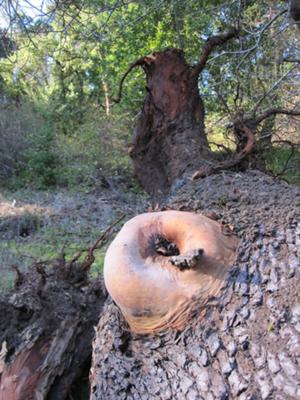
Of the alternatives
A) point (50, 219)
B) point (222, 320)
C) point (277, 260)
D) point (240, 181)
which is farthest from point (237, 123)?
point (50, 219)

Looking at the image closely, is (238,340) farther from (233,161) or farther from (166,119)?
(166,119)

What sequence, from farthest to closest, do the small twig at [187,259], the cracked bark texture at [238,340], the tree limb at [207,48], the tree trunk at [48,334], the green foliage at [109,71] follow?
the green foliage at [109,71] → the tree limb at [207,48] → the tree trunk at [48,334] → the small twig at [187,259] → the cracked bark texture at [238,340]

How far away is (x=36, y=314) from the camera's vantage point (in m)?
2.37

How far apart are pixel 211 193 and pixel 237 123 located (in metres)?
0.74

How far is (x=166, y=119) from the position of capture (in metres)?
2.87

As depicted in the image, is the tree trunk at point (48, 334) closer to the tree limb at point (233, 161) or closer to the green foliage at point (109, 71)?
the tree limb at point (233, 161)

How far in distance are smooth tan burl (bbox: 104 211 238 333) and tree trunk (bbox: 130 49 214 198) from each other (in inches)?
44.0

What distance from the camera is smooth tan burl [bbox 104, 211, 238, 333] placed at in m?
1.51

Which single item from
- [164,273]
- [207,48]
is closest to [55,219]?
[207,48]

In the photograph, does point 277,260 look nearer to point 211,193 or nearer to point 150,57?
point 211,193

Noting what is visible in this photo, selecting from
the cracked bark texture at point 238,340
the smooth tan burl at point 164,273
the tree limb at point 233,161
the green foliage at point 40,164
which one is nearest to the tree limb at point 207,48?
the tree limb at point 233,161

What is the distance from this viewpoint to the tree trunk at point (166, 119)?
2852 mm

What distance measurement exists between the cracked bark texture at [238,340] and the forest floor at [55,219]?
300 centimetres

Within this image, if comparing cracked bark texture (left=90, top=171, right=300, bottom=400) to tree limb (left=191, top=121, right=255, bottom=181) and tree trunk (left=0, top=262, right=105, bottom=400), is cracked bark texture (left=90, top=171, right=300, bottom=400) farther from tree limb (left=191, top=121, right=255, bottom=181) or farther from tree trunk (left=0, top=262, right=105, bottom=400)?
tree limb (left=191, top=121, right=255, bottom=181)
